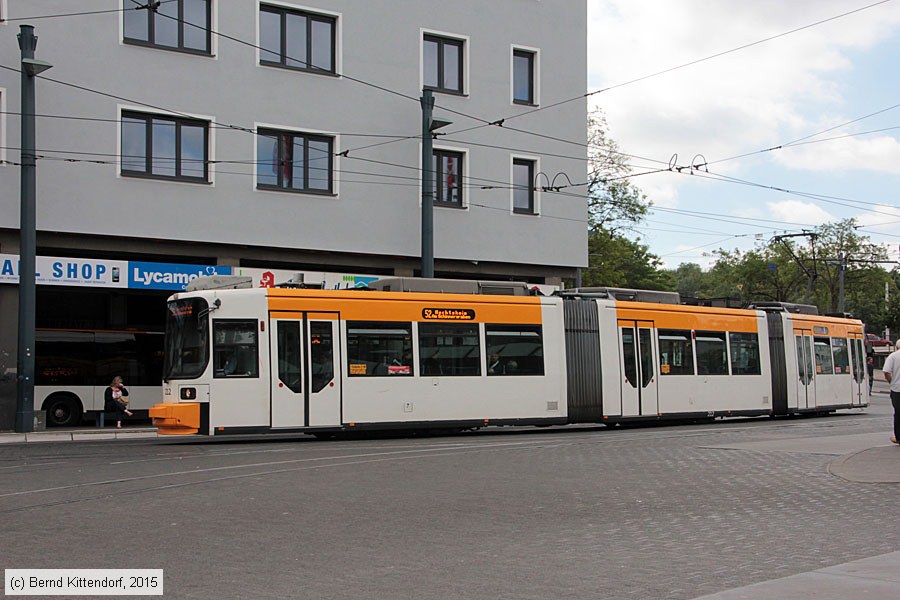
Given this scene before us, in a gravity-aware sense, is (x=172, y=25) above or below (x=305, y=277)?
above

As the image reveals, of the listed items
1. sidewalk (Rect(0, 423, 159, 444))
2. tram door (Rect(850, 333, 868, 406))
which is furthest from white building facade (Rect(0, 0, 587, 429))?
tram door (Rect(850, 333, 868, 406))

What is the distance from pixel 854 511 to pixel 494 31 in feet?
82.6

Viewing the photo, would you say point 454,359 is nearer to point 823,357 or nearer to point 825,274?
point 823,357

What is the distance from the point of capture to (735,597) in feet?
21.0

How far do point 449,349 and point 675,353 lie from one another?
6749mm

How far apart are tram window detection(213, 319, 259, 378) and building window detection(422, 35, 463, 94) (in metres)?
14.3

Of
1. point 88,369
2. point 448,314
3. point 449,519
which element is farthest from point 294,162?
point 449,519

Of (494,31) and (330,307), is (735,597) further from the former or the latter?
(494,31)

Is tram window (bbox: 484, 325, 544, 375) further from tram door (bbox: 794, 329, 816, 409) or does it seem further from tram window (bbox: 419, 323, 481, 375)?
tram door (bbox: 794, 329, 816, 409)

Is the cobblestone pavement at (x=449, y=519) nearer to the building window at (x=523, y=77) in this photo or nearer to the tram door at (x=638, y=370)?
the tram door at (x=638, y=370)

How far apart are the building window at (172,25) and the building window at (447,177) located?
25.5 ft

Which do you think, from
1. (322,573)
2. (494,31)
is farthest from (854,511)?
(494,31)

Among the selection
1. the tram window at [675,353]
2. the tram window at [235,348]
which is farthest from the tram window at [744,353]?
the tram window at [235,348]

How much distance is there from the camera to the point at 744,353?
2764cm
